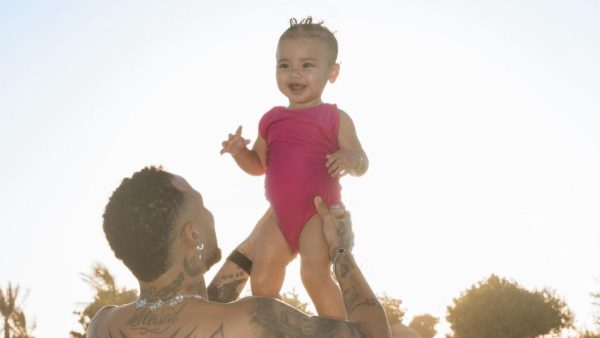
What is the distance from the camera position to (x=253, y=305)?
3.96 meters

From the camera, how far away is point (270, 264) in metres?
5.39

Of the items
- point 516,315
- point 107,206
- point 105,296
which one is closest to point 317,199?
point 107,206

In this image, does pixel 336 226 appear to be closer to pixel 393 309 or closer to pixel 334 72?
pixel 334 72

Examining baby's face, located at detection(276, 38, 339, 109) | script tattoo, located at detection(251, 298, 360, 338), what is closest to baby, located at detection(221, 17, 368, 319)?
baby's face, located at detection(276, 38, 339, 109)

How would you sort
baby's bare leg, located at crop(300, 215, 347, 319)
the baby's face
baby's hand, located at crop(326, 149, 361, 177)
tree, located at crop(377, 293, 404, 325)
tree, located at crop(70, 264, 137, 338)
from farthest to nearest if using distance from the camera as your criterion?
tree, located at crop(377, 293, 404, 325), tree, located at crop(70, 264, 137, 338), the baby's face, baby's bare leg, located at crop(300, 215, 347, 319), baby's hand, located at crop(326, 149, 361, 177)

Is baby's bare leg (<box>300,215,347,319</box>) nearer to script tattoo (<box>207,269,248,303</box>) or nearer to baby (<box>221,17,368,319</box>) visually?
baby (<box>221,17,368,319</box>)

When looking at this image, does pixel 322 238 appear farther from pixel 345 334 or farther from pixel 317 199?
pixel 345 334

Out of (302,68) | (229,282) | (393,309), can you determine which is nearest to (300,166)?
(302,68)

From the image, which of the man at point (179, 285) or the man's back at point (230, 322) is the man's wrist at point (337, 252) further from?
the man's back at point (230, 322)

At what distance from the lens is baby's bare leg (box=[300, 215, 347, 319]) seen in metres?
5.16

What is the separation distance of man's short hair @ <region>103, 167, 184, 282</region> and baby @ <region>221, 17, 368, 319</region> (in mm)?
1366

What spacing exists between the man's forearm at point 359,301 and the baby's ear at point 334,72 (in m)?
1.69

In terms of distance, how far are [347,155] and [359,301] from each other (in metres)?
1.17

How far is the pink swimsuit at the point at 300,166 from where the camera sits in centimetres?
542
